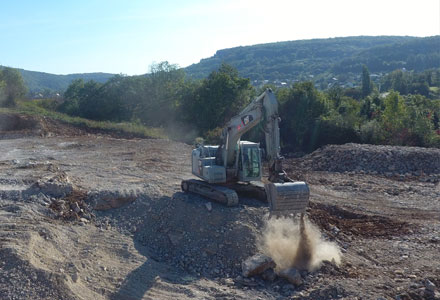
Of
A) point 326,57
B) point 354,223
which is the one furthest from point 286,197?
point 326,57

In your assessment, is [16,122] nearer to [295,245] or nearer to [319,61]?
[295,245]

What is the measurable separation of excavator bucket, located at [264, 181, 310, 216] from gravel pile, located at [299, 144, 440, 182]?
1163 centimetres

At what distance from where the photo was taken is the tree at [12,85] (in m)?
39.3

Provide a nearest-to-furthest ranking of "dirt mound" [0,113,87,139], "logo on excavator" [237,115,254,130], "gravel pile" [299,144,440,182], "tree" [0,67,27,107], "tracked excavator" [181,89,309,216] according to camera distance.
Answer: "tracked excavator" [181,89,309,216] → "logo on excavator" [237,115,254,130] → "gravel pile" [299,144,440,182] → "dirt mound" [0,113,87,139] → "tree" [0,67,27,107]

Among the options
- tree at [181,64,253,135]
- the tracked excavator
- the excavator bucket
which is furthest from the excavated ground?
tree at [181,64,253,135]

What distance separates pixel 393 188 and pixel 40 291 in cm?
1415

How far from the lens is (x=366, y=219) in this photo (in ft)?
46.2

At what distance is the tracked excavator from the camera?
964 cm

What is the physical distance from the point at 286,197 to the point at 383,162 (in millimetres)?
12843

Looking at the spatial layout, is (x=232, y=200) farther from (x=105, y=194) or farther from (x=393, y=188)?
(x=393, y=188)

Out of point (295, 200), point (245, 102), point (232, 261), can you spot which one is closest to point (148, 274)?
point (232, 261)

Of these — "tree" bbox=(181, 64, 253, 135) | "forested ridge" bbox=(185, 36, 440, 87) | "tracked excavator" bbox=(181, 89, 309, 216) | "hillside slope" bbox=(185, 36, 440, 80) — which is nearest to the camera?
"tracked excavator" bbox=(181, 89, 309, 216)

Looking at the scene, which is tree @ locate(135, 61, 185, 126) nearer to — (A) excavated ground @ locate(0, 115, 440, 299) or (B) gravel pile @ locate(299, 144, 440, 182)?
(B) gravel pile @ locate(299, 144, 440, 182)

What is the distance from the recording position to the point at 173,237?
36.3 feet
